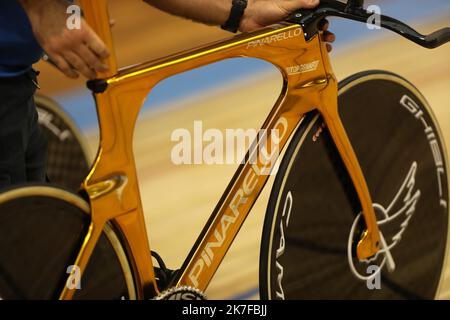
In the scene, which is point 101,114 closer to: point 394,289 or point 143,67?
point 143,67

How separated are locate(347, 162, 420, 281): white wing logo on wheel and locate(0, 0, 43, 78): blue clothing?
0.98 metres

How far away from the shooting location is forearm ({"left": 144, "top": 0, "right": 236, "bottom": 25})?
2154 mm

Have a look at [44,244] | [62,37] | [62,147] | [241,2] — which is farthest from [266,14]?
[62,147]

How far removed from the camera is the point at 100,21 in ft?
6.06

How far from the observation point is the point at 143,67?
1904 millimetres

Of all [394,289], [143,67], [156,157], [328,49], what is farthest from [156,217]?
[143,67]

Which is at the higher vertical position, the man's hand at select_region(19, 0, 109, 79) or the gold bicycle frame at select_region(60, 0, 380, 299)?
the man's hand at select_region(19, 0, 109, 79)

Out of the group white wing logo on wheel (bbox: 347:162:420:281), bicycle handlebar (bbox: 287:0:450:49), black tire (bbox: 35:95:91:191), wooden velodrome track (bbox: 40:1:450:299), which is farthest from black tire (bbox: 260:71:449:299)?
black tire (bbox: 35:95:91:191)

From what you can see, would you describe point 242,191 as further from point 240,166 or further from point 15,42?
point 15,42

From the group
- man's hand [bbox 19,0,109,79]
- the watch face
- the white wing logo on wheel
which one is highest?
the watch face

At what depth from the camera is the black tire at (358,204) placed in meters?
2.28

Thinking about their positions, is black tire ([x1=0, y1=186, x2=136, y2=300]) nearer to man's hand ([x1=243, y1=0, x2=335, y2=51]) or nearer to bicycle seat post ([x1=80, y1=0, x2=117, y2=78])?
bicycle seat post ([x1=80, y1=0, x2=117, y2=78])

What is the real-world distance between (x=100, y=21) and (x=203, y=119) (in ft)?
6.44
